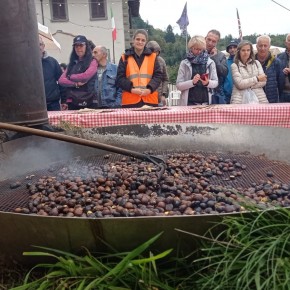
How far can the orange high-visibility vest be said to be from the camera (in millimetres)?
5375

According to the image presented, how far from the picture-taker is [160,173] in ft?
8.68

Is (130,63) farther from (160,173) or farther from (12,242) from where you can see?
(12,242)

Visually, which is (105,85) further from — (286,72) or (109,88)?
(286,72)

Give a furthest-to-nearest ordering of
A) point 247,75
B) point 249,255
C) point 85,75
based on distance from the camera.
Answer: point 85,75
point 247,75
point 249,255

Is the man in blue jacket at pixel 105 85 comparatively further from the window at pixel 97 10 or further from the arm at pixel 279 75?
the window at pixel 97 10

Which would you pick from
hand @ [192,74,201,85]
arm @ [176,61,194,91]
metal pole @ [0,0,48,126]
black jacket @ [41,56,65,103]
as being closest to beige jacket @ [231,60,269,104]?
hand @ [192,74,201,85]

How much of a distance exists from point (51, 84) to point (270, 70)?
3.22 meters

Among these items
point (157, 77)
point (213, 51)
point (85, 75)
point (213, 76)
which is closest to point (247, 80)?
point (213, 76)

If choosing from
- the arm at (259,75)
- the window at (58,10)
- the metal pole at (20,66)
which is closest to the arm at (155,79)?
the arm at (259,75)

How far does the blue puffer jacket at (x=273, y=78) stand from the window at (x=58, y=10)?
67.5ft

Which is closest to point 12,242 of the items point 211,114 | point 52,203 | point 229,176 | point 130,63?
point 52,203

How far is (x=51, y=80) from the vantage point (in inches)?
235

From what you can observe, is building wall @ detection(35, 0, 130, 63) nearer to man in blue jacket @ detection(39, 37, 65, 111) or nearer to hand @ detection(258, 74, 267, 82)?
man in blue jacket @ detection(39, 37, 65, 111)

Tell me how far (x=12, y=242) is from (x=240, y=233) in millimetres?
1003
